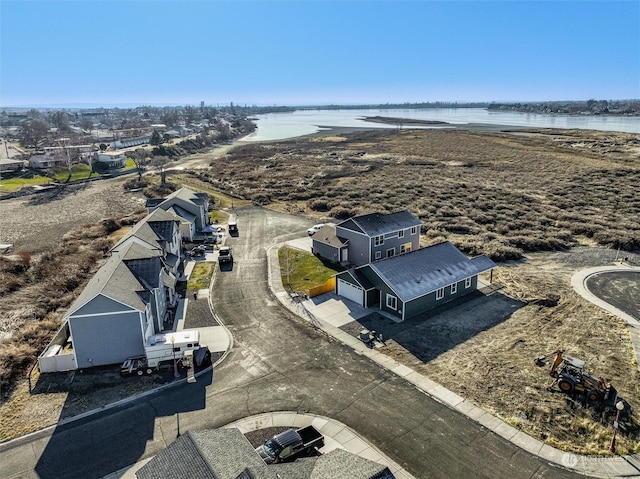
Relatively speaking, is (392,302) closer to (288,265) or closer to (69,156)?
(288,265)

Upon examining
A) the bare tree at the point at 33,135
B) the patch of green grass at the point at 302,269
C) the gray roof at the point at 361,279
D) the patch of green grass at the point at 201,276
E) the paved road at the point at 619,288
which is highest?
the bare tree at the point at 33,135

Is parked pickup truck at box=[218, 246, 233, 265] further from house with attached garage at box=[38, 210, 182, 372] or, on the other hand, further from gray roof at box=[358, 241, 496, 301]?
gray roof at box=[358, 241, 496, 301]

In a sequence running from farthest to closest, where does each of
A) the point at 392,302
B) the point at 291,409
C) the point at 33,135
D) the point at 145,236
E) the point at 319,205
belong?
the point at 33,135
the point at 319,205
the point at 145,236
the point at 392,302
the point at 291,409

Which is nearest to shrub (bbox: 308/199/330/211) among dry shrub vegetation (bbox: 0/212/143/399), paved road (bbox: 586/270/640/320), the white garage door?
dry shrub vegetation (bbox: 0/212/143/399)

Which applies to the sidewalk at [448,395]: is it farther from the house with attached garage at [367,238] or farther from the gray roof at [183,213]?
the gray roof at [183,213]

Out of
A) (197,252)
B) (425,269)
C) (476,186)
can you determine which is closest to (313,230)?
(197,252)

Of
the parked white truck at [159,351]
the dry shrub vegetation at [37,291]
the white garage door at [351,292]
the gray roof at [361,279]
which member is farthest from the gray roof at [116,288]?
the gray roof at [361,279]
